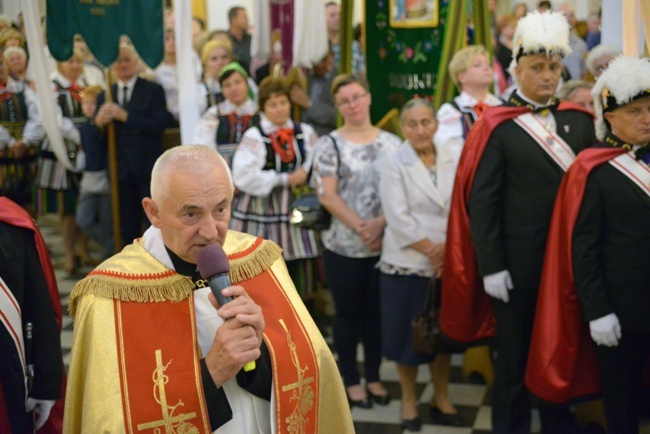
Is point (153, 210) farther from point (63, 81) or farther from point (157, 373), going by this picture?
point (63, 81)

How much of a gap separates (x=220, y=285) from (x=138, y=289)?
371 millimetres

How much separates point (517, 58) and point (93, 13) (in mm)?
2763

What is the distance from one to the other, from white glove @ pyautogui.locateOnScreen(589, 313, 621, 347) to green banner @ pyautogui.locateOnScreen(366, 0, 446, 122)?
2776 mm

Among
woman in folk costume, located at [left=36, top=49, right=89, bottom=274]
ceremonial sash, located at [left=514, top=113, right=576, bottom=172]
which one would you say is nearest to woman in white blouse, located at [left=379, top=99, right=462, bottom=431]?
ceremonial sash, located at [left=514, top=113, right=576, bottom=172]

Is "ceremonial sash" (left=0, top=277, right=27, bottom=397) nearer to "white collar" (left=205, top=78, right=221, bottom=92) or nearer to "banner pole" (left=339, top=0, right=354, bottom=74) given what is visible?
"banner pole" (left=339, top=0, right=354, bottom=74)

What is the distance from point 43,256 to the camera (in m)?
3.04

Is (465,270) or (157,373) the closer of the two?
(157,373)

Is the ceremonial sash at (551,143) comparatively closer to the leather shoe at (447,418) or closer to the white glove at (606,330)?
the white glove at (606,330)

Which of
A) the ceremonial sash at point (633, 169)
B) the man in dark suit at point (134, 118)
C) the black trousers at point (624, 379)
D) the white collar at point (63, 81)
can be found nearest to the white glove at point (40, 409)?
the black trousers at point (624, 379)

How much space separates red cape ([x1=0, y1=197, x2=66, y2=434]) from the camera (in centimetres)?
294

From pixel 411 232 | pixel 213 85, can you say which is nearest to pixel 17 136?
pixel 213 85

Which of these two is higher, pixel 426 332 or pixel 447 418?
pixel 426 332

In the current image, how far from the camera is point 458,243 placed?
169 inches

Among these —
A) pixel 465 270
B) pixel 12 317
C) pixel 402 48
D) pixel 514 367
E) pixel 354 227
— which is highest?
pixel 402 48
